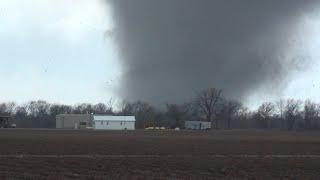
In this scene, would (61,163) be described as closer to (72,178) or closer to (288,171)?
(72,178)

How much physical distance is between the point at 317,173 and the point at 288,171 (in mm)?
1610

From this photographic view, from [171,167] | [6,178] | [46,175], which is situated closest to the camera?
[6,178]

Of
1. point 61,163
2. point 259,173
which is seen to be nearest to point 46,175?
point 61,163

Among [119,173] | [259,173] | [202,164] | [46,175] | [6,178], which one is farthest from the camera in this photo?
[202,164]

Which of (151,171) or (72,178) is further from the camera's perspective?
(151,171)

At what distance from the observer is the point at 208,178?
2714 centimetres

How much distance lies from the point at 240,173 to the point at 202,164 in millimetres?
6455

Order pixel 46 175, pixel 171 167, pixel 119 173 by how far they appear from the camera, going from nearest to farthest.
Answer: pixel 46 175, pixel 119 173, pixel 171 167

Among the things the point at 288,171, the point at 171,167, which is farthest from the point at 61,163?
the point at 288,171

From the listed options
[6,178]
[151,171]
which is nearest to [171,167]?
[151,171]

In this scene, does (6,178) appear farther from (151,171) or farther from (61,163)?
(61,163)

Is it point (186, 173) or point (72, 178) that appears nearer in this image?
point (72, 178)

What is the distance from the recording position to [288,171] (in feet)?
105

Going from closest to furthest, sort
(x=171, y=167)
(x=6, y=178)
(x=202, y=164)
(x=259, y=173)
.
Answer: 1. (x=6, y=178)
2. (x=259, y=173)
3. (x=171, y=167)
4. (x=202, y=164)
